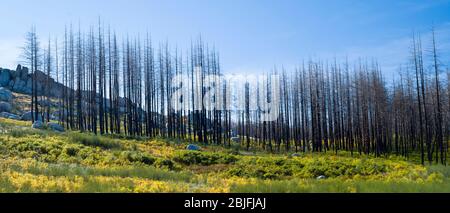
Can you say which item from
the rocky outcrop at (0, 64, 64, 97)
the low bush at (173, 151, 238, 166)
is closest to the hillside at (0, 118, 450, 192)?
the low bush at (173, 151, 238, 166)

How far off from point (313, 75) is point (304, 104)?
4.62 metres

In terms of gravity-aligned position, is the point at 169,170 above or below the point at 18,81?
below

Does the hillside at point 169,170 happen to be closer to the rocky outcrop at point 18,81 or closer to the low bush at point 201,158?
the low bush at point 201,158

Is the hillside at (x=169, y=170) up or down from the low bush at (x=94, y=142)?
down

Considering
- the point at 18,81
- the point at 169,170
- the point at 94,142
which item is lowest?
the point at 169,170

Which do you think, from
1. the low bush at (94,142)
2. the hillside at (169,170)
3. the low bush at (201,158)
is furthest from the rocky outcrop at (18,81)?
the low bush at (201,158)

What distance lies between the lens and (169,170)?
19.5m

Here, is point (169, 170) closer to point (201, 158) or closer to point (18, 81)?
point (201, 158)

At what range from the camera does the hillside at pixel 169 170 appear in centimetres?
982

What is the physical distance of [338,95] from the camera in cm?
5806

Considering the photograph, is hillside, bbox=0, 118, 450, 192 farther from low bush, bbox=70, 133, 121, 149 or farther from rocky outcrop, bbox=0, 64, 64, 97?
rocky outcrop, bbox=0, 64, 64, 97

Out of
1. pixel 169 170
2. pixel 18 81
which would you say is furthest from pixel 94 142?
pixel 18 81

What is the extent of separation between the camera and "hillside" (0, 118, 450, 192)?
32.2 feet
